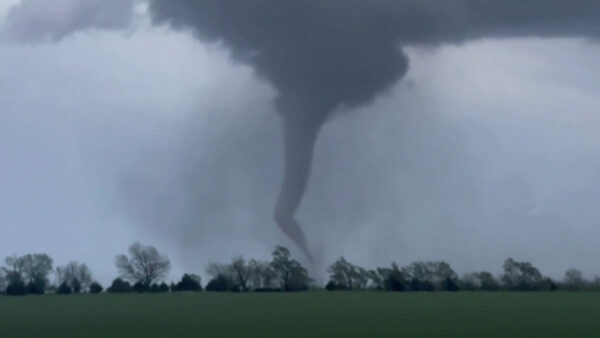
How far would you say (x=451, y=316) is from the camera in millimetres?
52312

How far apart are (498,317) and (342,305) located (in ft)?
48.9

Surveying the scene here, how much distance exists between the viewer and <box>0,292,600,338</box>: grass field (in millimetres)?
42156

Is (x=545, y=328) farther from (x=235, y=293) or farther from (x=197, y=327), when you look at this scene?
(x=235, y=293)

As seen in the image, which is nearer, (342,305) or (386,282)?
(342,305)

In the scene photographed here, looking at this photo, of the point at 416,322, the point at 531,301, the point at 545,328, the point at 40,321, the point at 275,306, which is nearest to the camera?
the point at 545,328

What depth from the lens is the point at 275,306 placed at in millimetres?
63094

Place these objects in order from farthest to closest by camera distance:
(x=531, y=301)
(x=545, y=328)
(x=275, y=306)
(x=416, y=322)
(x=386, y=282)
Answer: (x=386, y=282)
(x=531, y=301)
(x=275, y=306)
(x=416, y=322)
(x=545, y=328)

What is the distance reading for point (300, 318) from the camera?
168 ft

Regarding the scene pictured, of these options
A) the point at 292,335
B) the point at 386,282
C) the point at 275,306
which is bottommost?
the point at 292,335

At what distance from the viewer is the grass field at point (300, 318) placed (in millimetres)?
42156

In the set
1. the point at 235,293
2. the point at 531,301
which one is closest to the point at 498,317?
the point at 531,301

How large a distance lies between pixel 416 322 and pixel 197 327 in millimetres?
10164

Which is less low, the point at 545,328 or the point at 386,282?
the point at 386,282

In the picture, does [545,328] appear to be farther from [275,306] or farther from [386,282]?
[386,282]
